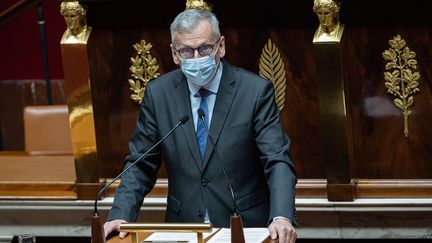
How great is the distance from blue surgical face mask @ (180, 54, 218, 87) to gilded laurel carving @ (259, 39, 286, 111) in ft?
3.92

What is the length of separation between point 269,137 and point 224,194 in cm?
26

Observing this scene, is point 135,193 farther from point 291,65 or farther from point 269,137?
point 291,65

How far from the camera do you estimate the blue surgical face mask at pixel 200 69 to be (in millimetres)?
3779

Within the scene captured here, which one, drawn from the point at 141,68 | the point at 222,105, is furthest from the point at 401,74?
the point at 222,105

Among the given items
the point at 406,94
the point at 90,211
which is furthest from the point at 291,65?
the point at 90,211

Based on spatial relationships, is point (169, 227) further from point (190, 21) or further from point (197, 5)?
point (197, 5)

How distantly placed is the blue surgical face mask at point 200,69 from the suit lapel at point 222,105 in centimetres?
8

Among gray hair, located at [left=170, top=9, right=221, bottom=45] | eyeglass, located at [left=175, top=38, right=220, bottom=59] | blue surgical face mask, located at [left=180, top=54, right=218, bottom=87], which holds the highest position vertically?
gray hair, located at [left=170, top=9, right=221, bottom=45]

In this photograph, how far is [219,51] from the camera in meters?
3.87

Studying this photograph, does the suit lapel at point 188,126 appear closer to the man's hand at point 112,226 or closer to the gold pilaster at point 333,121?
the man's hand at point 112,226

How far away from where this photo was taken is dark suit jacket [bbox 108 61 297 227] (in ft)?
12.7

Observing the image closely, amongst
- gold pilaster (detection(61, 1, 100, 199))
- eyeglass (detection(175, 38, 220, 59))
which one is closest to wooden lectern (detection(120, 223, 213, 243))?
eyeglass (detection(175, 38, 220, 59))

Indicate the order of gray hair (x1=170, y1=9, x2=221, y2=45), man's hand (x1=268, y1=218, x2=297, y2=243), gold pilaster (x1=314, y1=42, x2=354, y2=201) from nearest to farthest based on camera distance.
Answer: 1. man's hand (x1=268, y1=218, x2=297, y2=243)
2. gray hair (x1=170, y1=9, x2=221, y2=45)
3. gold pilaster (x1=314, y1=42, x2=354, y2=201)

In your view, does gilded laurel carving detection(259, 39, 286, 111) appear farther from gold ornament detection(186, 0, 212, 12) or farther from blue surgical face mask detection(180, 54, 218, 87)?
blue surgical face mask detection(180, 54, 218, 87)
